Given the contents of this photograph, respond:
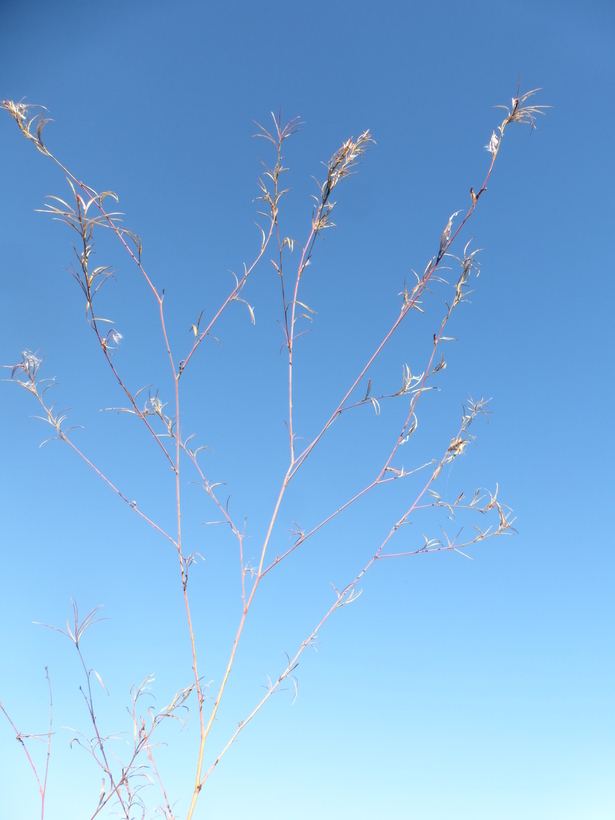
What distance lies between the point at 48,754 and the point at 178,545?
60 centimetres

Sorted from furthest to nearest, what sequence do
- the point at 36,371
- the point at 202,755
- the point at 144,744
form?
the point at 36,371 → the point at 144,744 → the point at 202,755

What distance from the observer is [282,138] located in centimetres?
133

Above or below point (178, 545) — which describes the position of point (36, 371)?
above

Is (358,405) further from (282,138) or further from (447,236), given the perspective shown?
(282,138)

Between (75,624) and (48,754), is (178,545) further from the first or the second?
(48,754)

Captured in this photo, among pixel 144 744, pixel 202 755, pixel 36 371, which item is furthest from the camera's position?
pixel 36 371

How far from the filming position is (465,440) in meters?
1.30

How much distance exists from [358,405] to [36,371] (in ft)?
2.52

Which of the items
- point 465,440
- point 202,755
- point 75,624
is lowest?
point 202,755

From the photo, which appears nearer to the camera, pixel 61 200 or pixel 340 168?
pixel 61 200

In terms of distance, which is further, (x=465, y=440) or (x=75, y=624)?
(x=465, y=440)

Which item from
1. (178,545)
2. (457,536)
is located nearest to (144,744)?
(178,545)

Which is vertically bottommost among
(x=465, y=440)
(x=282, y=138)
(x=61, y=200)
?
(x=465, y=440)

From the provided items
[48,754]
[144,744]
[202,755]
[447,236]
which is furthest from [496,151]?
[48,754]
